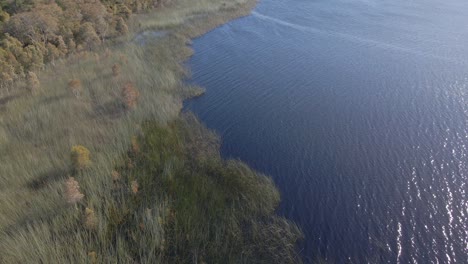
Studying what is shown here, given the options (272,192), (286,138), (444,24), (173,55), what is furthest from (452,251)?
(444,24)

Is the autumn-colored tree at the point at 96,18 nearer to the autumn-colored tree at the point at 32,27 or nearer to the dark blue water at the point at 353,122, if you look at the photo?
the autumn-colored tree at the point at 32,27

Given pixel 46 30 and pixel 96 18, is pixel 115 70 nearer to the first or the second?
pixel 46 30

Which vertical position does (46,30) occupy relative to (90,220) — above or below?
above

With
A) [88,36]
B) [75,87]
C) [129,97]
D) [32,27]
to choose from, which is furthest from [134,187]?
[88,36]

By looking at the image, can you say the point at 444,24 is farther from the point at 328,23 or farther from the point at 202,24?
the point at 202,24

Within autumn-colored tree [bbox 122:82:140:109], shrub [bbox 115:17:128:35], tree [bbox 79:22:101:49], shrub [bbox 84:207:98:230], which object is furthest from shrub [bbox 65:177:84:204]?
shrub [bbox 115:17:128:35]

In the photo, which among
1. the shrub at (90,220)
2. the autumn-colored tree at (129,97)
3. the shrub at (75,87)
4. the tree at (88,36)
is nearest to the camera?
the shrub at (90,220)

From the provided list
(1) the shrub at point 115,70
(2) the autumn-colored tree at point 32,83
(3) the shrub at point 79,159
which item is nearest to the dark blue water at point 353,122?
(1) the shrub at point 115,70
